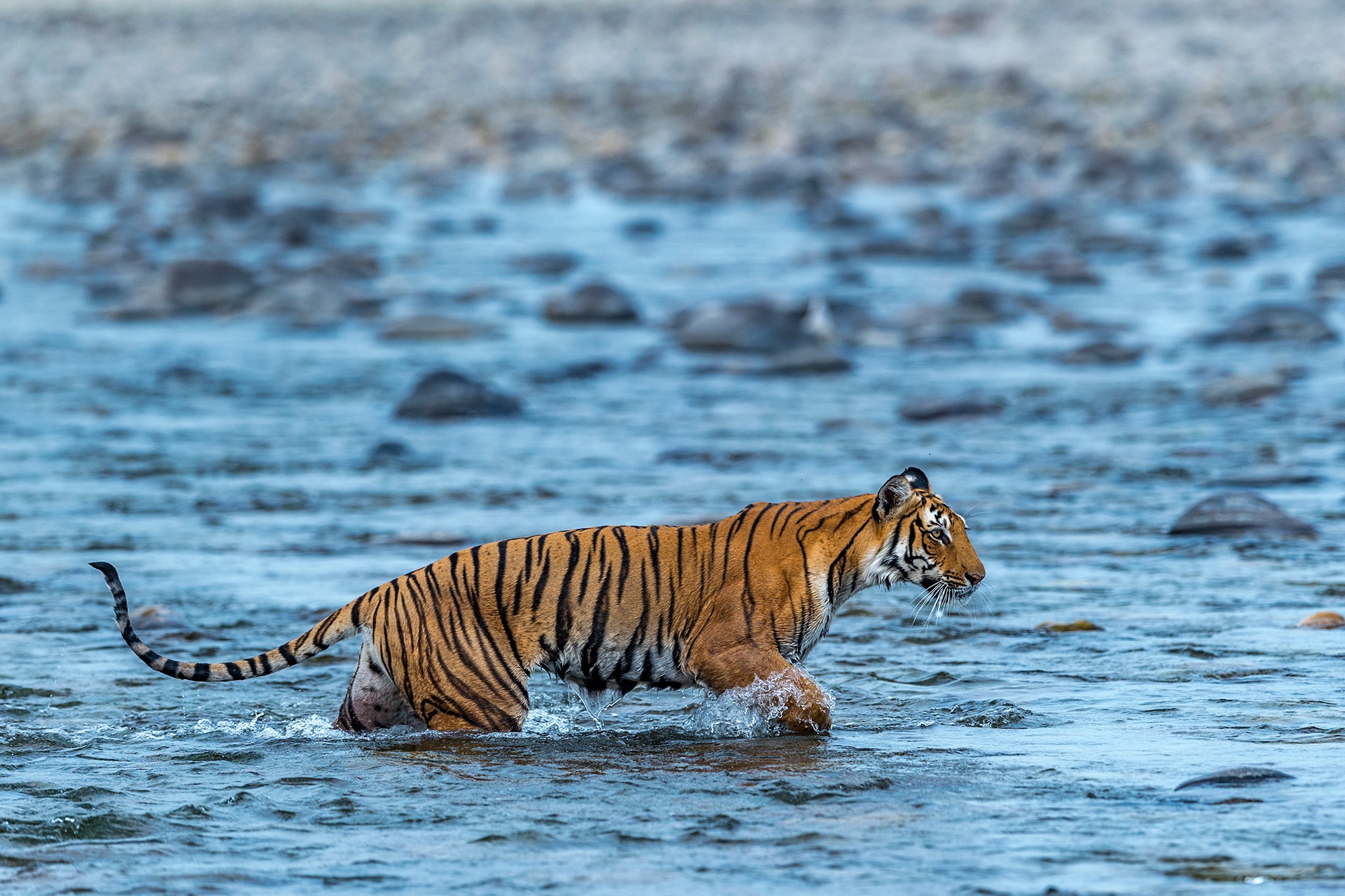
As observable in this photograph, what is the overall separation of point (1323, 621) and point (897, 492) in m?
2.30

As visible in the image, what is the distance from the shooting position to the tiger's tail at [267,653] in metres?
6.56

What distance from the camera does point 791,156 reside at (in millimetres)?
33219

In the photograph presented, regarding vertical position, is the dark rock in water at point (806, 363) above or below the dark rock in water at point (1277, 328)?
below

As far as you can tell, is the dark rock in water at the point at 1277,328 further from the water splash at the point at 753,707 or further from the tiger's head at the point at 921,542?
the water splash at the point at 753,707

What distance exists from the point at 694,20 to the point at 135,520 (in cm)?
5388

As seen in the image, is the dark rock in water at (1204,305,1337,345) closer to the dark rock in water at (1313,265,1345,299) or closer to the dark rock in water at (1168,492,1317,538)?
the dark rock in water at (1313,265,1345,299)

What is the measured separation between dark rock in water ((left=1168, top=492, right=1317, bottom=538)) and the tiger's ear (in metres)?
3.54

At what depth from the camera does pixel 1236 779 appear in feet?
19.1

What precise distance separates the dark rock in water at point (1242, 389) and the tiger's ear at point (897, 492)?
748 centimetres

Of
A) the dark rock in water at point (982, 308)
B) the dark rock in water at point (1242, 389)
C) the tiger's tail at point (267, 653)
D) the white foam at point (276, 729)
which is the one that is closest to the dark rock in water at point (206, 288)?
the dark rock in water at point (982, 308)

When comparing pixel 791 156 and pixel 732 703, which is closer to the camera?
pixel 732 703

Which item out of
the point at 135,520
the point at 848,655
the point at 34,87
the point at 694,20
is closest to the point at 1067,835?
the point at 848,655

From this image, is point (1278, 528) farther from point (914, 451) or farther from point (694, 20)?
point (694, 20)

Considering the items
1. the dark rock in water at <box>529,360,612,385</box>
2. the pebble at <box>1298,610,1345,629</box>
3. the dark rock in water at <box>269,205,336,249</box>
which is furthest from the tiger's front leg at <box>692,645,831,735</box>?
the dark rock in water at <box>269,205,336,249</box>
